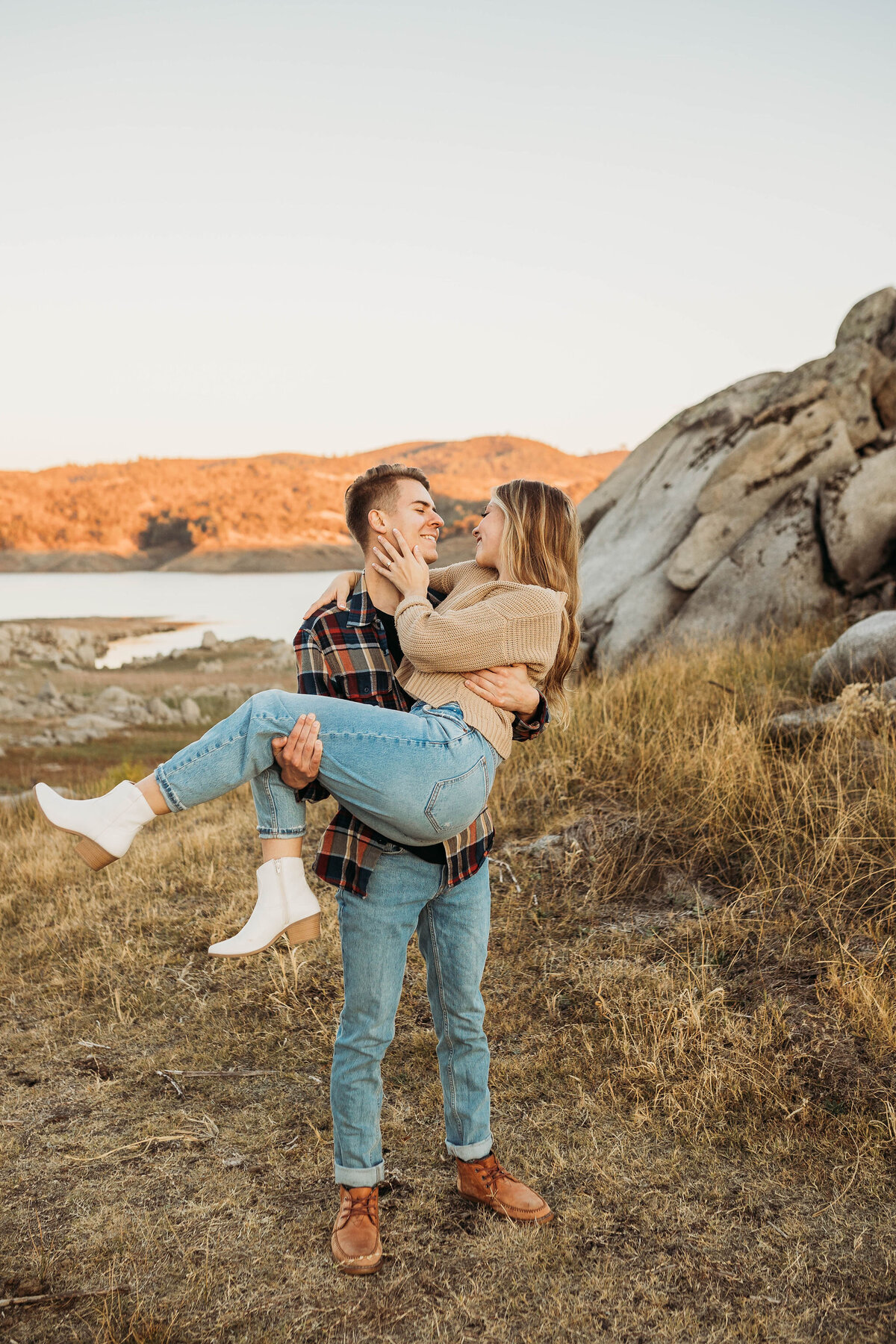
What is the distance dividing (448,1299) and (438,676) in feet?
5.62

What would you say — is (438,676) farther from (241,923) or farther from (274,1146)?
(241,923)

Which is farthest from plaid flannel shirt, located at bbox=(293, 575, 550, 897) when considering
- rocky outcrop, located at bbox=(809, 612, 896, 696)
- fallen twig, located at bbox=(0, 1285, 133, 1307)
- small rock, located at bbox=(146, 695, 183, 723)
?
small rock, located at bbox=(146, 695, 183, 723)

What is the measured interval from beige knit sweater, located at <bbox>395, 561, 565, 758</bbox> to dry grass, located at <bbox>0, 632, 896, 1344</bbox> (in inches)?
61.5

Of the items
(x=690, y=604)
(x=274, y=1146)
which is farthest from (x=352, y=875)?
(x=690, y=604)

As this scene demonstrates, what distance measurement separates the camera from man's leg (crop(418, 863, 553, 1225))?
2814 mm

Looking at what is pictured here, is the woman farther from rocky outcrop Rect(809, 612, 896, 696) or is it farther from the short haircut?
rocky outcrop Rect(809, 612, 896, 696)

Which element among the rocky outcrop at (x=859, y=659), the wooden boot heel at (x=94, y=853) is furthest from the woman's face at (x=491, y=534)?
the rocky outcrop at (x=859, y=659)

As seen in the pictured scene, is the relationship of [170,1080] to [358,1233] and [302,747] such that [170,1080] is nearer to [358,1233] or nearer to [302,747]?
[358,1233]

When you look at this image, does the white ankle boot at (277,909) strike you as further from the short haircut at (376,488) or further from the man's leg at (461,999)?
the short haircut at (376,488)

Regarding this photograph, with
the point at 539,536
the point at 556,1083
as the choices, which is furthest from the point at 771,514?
the point at 539,536

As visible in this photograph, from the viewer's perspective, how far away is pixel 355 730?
2.44 metres

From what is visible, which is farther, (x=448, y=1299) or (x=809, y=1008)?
(x=809, y=1008)

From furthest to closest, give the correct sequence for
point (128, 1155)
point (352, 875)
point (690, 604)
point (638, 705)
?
point (690, 604) → point (638, 705) → point (128, 1155) → point (352, 875)

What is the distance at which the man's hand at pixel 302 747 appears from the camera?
7.84 feet
